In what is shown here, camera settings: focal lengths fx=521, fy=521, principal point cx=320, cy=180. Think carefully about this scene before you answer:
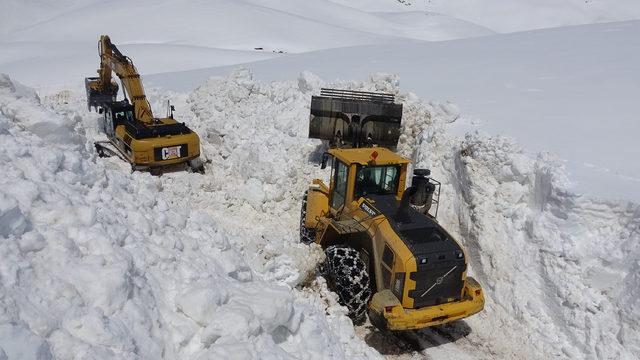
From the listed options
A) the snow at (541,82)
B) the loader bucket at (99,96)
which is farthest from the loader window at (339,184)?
the loader bucket at (99,96)

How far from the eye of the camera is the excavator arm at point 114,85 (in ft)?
42.4

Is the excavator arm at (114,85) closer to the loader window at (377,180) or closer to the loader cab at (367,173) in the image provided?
the loader cab at (367,173)

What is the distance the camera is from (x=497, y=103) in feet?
41.6

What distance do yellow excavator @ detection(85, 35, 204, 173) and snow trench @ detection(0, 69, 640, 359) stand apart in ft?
1.79

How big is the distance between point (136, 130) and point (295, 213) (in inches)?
177

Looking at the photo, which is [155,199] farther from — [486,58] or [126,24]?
[126,24]

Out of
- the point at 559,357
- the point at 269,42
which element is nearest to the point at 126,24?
the point at 269,42

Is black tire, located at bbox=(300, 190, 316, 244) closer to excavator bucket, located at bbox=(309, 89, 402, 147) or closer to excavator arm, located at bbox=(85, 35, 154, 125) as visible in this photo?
excavator bucket, located at bbox=(309, 89, 402, 147)

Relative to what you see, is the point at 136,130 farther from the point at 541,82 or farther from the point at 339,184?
the point at 541,82

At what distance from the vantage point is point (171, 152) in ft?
39.8

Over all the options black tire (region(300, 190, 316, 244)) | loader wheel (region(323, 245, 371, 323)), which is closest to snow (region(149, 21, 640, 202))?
loader wheel (region(323, 245, 371, 323))

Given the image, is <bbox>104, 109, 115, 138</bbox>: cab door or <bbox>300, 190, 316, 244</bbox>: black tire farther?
<bbox>104, 109, 115, 138</bbox>: cab door

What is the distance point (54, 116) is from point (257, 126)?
6502 mm

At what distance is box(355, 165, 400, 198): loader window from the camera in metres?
8.36
